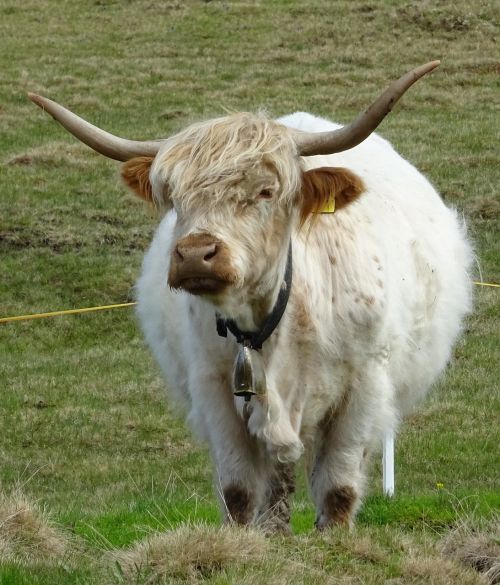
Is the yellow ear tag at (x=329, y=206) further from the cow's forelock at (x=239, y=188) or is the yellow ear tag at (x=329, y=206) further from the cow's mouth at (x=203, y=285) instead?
the cow's mouth at (x=203, y=285)

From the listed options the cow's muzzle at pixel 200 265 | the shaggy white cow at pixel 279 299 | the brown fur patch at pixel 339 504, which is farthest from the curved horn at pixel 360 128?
the brown fur patch at pixel 339 504

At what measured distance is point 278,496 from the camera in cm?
615

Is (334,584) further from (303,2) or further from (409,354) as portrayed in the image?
(303,2)

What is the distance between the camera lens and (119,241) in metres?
18.6

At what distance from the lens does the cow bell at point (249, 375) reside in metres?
5.63

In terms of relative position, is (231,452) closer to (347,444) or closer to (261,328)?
(347,444)

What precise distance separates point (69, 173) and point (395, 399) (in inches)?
616

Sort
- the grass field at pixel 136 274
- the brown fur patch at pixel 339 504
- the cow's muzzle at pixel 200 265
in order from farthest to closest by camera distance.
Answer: the brown fur patch at pixel 339 504, the grass field at pixel 136 274, the cow's muzzle at pixel 200 265

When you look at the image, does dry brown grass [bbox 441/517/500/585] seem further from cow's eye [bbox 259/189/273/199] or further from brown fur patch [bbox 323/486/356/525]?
cow's eye [bbox 259/189/273/199]

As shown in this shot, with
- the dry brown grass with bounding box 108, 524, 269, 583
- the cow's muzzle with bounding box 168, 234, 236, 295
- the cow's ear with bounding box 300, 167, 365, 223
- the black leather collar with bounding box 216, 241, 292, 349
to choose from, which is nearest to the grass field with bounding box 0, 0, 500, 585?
the dry brown grass with bounding box 108, 524, 269, 583

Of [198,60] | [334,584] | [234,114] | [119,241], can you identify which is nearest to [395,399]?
[234,114]

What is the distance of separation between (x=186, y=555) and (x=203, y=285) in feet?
3.53

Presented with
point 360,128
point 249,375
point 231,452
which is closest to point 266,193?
point 360,128

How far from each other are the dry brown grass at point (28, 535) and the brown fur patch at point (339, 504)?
1.28 meters
